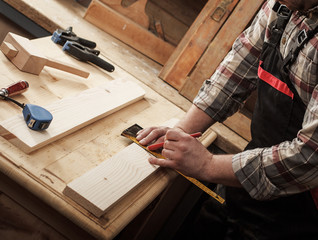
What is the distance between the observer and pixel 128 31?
258cm

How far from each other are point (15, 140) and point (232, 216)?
1.05m

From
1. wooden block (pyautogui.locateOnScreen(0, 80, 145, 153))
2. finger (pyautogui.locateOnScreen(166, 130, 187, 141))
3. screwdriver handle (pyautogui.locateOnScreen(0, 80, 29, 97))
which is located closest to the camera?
wooden block (pyautogui.locateOnScreen(0, 80, 145, 153))

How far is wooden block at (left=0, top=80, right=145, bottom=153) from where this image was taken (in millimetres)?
1112

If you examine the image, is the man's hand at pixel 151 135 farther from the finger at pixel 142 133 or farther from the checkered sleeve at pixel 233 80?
the checkered sleeve at pixel 233 80

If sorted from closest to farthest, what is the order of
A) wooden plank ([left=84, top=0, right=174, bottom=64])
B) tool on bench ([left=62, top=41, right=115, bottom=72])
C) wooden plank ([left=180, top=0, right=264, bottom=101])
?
tool on bench ([left=62, top=41, right=115, bottom=72]), wooden plank ([left=180, top=0, right=264, bottom=101]), wooden plank ([left=84, top=0, right=174, bottom=64])

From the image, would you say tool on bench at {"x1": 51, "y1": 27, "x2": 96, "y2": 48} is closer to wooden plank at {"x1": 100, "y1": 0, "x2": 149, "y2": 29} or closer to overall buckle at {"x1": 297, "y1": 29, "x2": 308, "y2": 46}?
wooden plank at {"x1": 100, "y1": 0, "x2": 149, "y2": 29}

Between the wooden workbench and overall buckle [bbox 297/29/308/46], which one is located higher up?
overall buckle [bbox 297/29/308/46]

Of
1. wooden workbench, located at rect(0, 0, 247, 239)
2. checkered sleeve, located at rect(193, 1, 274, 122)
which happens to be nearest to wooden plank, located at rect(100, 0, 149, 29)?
wooden workbench, located at rect(0, 0, 247, 239)

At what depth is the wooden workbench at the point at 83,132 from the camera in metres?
1.02

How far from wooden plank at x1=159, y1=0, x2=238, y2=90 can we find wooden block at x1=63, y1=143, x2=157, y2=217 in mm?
1013

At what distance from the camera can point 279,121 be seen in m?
1.41

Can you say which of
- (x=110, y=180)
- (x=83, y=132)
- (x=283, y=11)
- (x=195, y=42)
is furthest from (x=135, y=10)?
(x=110, y=180)

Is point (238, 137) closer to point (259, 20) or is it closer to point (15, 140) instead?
point (259, 20)

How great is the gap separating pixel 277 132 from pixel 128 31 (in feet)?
5.02
